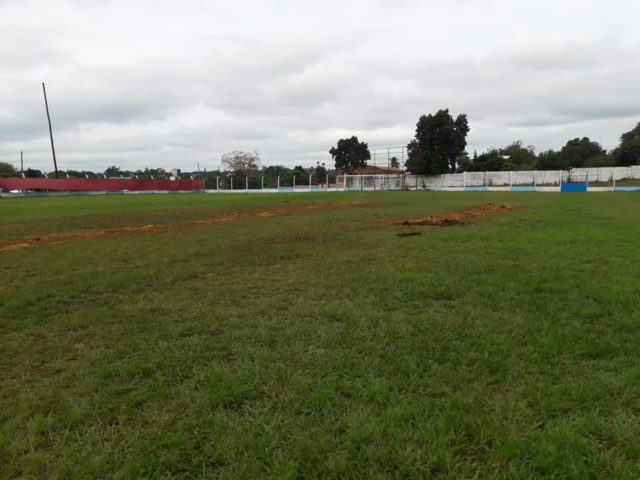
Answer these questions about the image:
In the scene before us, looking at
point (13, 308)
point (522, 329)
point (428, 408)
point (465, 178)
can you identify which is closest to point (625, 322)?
point (522, 329)

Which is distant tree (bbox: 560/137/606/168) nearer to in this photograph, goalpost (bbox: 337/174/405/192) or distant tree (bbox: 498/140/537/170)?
distant tree (bbox: 498/140/537/170)

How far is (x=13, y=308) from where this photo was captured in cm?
524

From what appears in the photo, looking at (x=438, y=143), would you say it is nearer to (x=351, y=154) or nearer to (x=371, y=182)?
(x=371, y=182)

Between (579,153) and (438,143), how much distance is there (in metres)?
28.0

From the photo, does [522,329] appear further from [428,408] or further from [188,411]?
[188,411]

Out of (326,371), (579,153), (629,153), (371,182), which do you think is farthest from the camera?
(579,153)

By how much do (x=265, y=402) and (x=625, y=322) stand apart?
3.39 m

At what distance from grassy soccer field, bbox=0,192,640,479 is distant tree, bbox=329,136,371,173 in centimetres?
7075

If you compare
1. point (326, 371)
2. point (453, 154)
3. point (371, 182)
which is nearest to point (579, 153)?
point (453, 154)

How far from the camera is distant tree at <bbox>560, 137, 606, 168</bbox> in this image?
73688mm

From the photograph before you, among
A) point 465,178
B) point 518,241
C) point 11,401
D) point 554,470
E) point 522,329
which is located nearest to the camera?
point 554,470

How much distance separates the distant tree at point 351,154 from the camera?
7650 cm

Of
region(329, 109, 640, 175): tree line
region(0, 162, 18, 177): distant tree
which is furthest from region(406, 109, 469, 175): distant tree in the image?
region(0, 162, 18, 177): distant tree

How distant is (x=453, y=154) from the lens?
64.9 m
